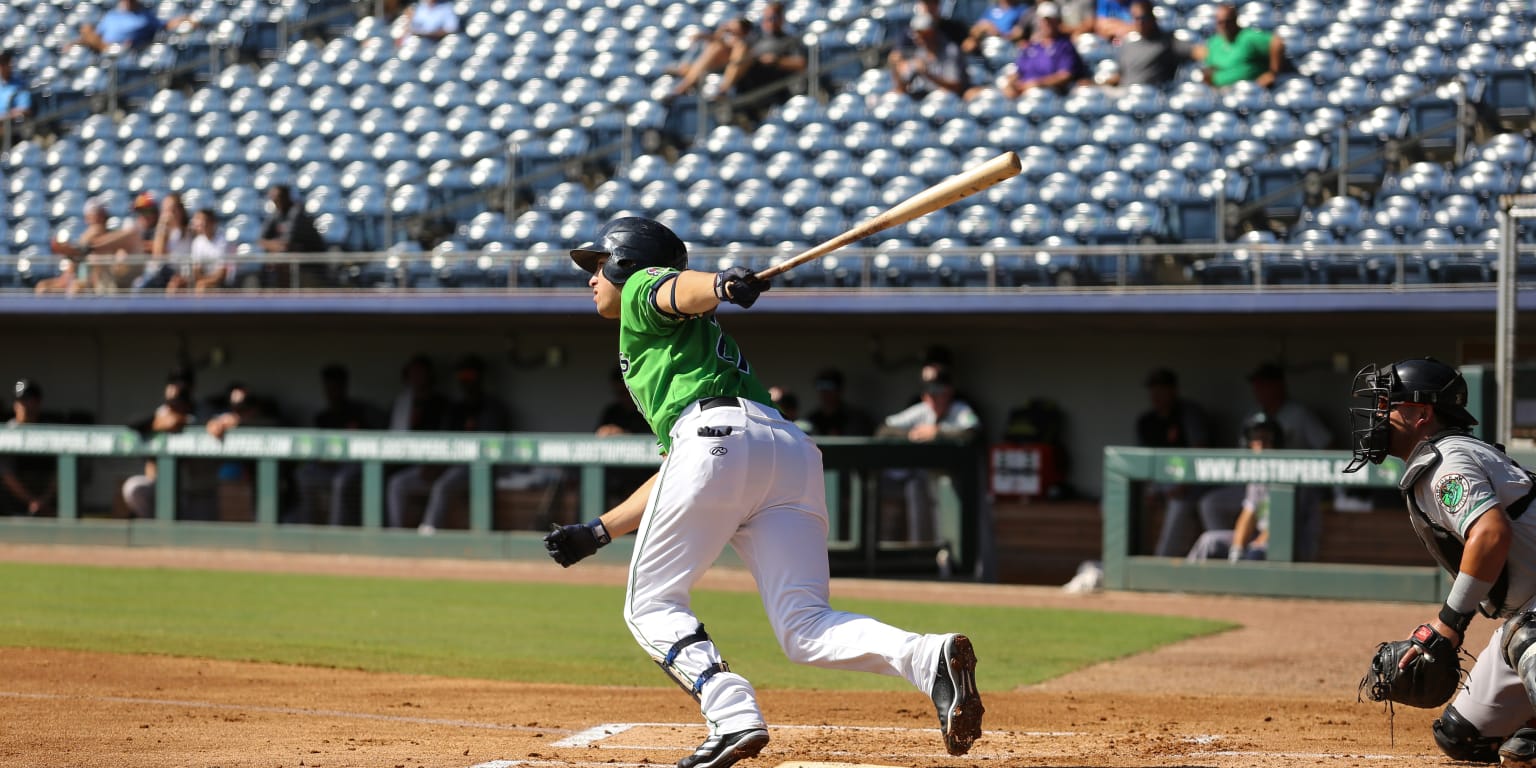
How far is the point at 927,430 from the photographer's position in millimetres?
12672

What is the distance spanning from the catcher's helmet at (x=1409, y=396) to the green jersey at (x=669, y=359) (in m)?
1.68

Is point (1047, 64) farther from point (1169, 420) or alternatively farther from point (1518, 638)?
point (1518, 638)

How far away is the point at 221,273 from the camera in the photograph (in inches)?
592

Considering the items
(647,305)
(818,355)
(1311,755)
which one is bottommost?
(1311,755)

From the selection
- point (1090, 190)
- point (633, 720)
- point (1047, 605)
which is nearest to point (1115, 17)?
point (1090, 190)

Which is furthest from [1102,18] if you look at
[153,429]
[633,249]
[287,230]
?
[633,249]

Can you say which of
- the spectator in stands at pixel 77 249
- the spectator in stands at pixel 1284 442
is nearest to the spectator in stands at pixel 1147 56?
the spectator in stands at pixel 1284 442

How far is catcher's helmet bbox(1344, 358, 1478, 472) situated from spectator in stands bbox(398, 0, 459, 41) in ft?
51.2

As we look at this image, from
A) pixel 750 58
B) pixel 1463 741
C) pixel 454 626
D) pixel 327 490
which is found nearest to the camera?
pixel 1463 741

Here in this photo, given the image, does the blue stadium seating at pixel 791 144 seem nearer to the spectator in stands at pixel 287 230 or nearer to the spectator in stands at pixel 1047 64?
the spectator in stands at pixel 1047 64

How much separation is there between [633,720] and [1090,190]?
8981mm

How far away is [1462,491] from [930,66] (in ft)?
39.0

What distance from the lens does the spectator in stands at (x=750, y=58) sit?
16.9 metres

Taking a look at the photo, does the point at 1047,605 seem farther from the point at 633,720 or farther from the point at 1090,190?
the point at 633,720
